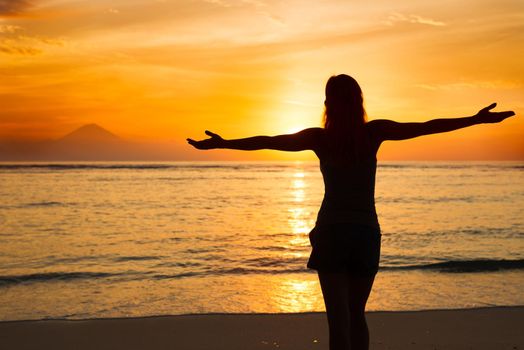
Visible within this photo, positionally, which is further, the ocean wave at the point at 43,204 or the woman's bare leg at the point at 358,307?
the ocean wave at the point at 43,204

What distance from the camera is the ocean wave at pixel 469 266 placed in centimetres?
1269

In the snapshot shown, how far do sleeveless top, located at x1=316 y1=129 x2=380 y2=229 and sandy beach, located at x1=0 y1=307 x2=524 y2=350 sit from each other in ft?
10.7

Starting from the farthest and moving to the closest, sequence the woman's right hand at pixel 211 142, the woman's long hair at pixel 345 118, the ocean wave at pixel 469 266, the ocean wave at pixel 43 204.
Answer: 1. the ocean wave at pixel 43 204
2. the ocean wave at pixel 469 266
3. the woman's right hand at pixel 211 142
4. the woman's long hair at pixel 345 118

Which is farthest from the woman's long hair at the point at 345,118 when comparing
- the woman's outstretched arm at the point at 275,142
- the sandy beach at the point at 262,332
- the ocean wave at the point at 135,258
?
the ocean wave at the point at 135,258

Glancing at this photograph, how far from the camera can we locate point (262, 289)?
1032cm

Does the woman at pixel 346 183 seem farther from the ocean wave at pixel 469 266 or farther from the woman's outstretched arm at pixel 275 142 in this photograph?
the ocean wave at pixel 469 266

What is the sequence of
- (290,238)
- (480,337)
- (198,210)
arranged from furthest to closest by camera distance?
1. (198,210)
2. (290,238)
3. (480,337)

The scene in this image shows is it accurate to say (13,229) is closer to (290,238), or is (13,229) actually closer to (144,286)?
(290,238)

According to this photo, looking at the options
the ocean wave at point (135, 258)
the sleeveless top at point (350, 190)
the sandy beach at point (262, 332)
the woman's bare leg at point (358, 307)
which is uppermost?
the sleeveless top at point (350, 190)

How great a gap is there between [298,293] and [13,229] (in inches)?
512

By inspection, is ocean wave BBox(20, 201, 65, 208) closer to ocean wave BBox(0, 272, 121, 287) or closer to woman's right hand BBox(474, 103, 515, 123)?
ocean wave BBox(0, 272, 121, 287)

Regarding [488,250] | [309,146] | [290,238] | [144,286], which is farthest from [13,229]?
[309,146]

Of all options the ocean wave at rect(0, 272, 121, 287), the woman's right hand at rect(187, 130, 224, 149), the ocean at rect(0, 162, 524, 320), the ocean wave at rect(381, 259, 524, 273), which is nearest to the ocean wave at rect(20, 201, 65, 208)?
the ocean at rect(0, 162, 524, 320)

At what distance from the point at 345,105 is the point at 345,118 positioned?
0.24 ft
